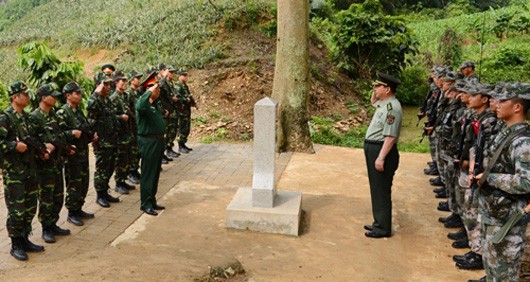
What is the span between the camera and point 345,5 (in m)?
29.1

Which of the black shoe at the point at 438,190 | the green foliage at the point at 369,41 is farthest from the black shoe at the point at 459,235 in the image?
the green foliage at the point at 369,41

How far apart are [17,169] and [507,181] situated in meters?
4.53

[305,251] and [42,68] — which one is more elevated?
[42,68]

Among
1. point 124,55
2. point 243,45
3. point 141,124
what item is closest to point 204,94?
point 243,45

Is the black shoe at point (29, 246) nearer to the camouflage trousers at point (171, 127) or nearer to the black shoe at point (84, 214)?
the black shoe at point (84, 214)

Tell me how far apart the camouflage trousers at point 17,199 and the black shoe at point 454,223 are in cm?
503

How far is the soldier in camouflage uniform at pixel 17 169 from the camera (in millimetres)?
4785

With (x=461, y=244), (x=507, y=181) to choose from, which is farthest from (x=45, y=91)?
(x=461, y=244)

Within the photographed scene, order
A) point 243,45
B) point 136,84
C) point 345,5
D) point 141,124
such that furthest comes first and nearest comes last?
point 345,5, point 243,45, point 136,84, point 141,124

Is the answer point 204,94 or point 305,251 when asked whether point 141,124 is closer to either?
point 305,251

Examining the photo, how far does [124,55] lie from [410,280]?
530 inches

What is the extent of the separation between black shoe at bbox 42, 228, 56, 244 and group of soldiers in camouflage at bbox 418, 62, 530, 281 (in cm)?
443

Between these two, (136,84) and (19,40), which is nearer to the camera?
(136,84)

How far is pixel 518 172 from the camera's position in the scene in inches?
148
